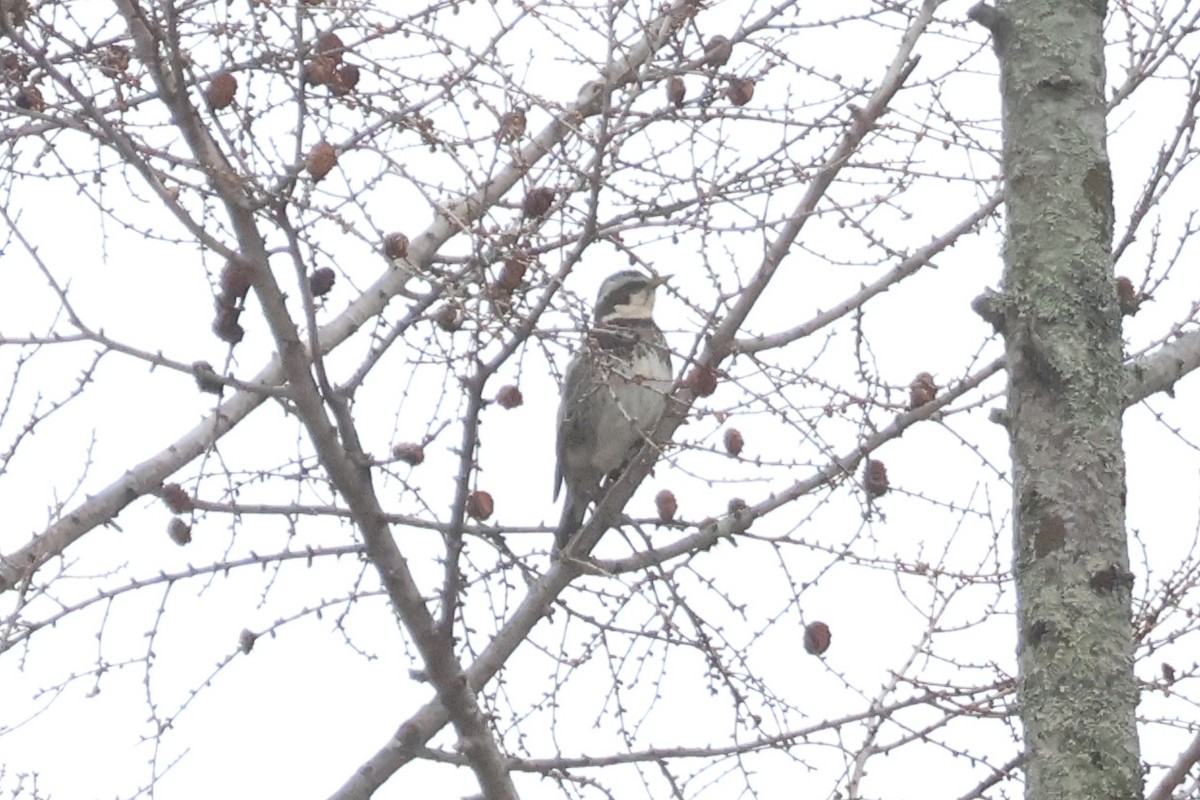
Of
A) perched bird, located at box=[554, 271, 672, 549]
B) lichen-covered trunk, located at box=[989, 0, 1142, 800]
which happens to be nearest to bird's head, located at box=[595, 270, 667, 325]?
perched bird, located at box=[554, 271, 672, 549]

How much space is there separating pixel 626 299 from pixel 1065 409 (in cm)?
408

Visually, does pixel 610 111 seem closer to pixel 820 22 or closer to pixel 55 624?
pixel 820 22

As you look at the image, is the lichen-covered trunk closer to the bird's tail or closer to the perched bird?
the perched bird

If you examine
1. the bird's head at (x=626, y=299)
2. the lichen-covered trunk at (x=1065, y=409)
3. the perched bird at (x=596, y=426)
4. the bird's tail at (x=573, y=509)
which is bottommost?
the lichen-covered trunk at (x=1065, y=409)

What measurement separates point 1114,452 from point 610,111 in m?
1.54

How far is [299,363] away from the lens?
394 cm

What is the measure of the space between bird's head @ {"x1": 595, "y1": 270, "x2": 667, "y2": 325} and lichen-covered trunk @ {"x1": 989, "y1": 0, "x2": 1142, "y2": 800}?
11.5 feet

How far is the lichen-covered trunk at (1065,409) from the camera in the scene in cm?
277

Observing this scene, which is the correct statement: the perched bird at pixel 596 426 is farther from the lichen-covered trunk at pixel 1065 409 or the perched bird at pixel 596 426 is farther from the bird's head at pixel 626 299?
the lichen-covered trunk at pixel 1065 409

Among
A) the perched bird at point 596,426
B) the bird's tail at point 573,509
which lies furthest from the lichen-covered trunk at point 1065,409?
the bird's tail at point 573,509

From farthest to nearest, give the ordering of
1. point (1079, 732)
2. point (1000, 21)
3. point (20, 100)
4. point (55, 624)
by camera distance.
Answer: point (55, 624) → point (20, 100) → point (1000, 21) → point (1079, 732)

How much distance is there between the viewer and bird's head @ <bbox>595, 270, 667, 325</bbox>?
6801 mm

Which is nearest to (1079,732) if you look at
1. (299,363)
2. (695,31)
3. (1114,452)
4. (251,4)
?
(1114,452)

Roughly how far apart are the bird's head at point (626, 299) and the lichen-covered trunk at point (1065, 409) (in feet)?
11.5
